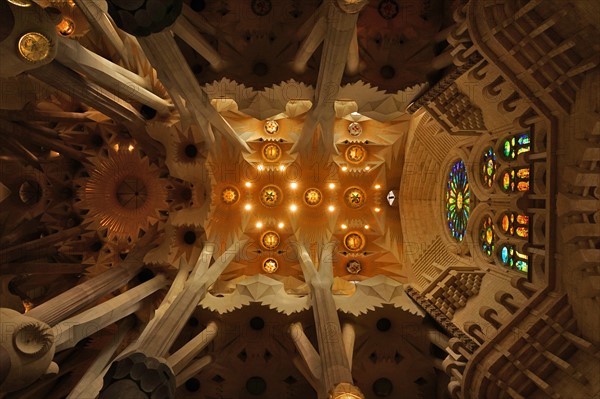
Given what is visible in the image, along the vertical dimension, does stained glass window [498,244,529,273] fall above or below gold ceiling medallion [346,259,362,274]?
below

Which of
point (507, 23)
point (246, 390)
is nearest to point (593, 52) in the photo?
point (507, 23)

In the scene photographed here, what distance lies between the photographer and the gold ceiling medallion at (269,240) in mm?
12227

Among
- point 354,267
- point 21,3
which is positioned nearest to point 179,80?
point 21,3

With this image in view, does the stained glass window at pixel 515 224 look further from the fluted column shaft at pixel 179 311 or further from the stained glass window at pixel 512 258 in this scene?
the fluted column shaft at pixel 179 311

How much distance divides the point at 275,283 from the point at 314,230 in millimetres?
2457

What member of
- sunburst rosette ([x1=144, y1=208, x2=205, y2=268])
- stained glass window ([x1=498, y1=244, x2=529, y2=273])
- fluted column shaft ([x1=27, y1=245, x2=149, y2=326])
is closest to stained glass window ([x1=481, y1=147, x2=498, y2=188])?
stained glass window ([x1=498, y1=244, x2=529, y2=273])

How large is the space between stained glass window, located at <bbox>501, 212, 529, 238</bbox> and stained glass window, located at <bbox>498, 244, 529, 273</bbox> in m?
0.28

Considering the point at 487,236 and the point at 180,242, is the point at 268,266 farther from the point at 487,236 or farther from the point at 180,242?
the point at 487,236

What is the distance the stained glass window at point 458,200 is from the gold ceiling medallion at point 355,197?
2.52m

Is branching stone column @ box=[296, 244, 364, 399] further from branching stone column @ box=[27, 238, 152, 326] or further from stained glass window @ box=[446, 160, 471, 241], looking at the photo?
branching stone column @ box=[27, 238, 152, 326]

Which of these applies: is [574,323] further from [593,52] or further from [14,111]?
[14,111]

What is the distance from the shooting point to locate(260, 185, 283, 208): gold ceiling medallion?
12.3m

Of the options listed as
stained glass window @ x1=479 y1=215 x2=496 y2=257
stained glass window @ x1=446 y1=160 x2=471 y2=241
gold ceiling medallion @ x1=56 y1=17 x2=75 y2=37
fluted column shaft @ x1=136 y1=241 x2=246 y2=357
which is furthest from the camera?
stained glass window @ x1=446 y1=160 x2=471 y2=241

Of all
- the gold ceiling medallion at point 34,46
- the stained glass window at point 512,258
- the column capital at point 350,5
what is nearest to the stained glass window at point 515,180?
the stained glass window at point 512,258
